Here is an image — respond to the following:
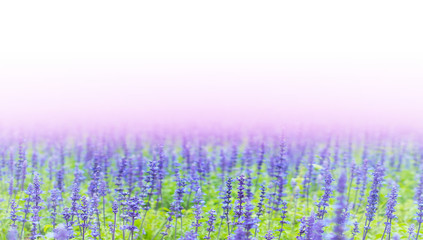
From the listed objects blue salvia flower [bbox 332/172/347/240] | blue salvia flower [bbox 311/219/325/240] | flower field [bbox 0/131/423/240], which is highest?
blue salvia flower [bbox 332/172/347/240]

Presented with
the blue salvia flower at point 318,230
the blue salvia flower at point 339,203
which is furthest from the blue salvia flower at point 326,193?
the blue salvia flower at point 339,203

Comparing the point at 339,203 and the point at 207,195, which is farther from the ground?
the point at 339,203

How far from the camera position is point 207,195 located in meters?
12.3

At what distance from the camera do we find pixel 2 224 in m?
9.33

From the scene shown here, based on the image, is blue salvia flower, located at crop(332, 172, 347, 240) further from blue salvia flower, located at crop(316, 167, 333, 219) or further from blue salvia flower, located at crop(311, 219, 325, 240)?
blue salvia flower, located at crop(316, 167, 333, 219)

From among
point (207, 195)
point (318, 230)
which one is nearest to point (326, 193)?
point (318, 230)

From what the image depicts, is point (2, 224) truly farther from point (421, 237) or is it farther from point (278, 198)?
point (421, 237)

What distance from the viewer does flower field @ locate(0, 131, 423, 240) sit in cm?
701

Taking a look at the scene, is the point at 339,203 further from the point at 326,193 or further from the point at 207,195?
the point at 207,195

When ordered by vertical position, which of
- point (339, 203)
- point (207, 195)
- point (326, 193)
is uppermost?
point (339, 203)

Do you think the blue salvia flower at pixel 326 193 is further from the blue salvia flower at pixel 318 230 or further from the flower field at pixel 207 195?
the blue salvia flower at pixel 318 230

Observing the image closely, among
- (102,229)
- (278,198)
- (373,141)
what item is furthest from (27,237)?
(373,141)

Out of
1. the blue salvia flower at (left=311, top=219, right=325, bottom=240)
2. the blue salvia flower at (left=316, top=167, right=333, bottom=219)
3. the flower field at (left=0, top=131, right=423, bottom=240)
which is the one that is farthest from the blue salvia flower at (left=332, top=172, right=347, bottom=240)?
the blue salvia flower at (left=316, top=167, right=333, bottom=219)

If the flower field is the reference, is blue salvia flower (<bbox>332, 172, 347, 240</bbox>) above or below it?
above
